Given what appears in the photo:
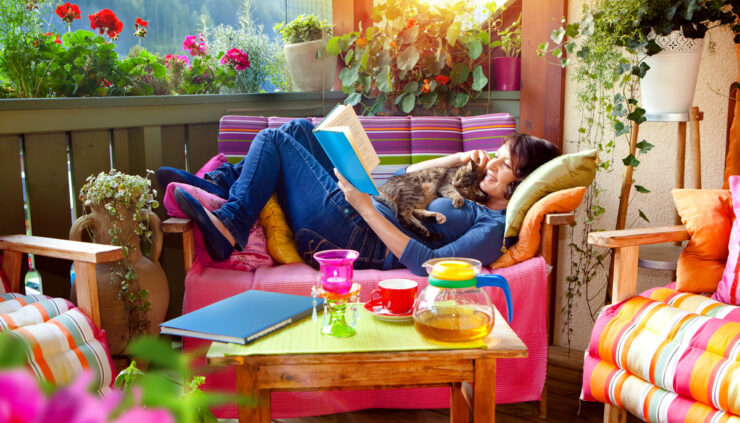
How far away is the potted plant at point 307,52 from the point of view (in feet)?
11.1

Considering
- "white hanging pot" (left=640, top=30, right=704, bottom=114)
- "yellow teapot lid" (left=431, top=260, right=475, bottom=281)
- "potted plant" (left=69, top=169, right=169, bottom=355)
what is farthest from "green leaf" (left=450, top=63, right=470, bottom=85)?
"yellow teapot lid" (left=431, top=260, right=475, bottom=281)

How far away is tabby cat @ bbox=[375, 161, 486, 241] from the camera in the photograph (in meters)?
2.40

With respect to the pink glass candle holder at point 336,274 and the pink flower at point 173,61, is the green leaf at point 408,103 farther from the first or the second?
the pink glass candle holder at point 336,274

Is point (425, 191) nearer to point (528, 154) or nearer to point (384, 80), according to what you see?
point (528, 154)

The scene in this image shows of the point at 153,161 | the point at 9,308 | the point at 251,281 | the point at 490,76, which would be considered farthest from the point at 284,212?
Result: the point at 490,76

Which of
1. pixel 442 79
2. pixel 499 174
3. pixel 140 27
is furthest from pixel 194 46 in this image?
pixel 499 174

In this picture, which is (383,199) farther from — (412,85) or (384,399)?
(412,85)

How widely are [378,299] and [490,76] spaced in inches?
77.3

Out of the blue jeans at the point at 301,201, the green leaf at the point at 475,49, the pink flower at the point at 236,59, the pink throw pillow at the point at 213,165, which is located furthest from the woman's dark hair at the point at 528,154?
the pink flower at the point at 236,59

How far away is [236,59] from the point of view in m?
3.21

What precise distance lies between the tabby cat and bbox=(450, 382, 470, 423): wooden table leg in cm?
81

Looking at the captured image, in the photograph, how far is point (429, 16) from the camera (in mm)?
3266

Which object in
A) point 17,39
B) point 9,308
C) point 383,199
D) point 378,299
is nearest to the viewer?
point 378,299

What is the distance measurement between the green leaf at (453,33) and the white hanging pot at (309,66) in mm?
690
